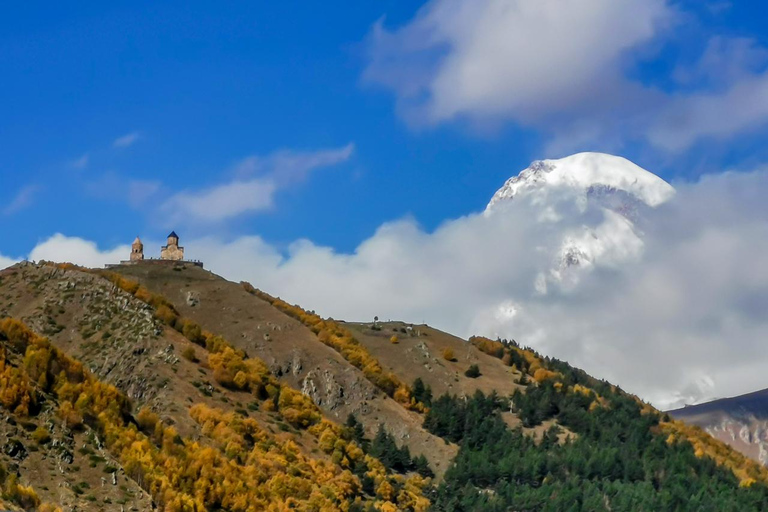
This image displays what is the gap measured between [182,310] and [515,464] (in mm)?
55665

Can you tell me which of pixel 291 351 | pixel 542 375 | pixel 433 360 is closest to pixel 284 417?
pixel 291 351

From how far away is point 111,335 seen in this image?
454ft

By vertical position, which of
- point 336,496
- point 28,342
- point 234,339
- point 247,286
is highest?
point 247,286

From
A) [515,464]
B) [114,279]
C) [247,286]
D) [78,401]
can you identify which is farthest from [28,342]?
[247,286]

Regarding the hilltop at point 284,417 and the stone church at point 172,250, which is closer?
the hilltop at point 284,417

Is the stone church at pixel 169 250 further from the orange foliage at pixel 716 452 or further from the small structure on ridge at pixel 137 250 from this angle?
the orange foliage at pixel 716 452

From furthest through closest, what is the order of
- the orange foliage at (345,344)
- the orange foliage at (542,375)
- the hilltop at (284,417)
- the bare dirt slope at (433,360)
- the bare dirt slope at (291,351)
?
the orange foliage at (542,375)
the bare dirt slope at (433,360)
the orange foliage at (345,344)
the bare dirt slope at (291,351)
the hilltop at (284,417)

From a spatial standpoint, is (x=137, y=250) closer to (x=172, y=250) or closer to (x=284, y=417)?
(x=172, y=250)

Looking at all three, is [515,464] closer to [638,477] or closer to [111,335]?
[638,477]

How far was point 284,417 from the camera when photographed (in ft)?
442

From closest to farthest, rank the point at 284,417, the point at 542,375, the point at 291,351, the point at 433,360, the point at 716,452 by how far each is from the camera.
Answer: the point at 284,417 < the point at 291,351 < the point at 716,452 < the point at 433,360 < the point at 542,375

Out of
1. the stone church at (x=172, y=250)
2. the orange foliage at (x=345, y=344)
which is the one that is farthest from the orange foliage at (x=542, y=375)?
the stone church at (x=172, y=250)

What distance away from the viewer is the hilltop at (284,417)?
92688 mm

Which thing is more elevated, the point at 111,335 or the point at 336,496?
the point at 111,335
